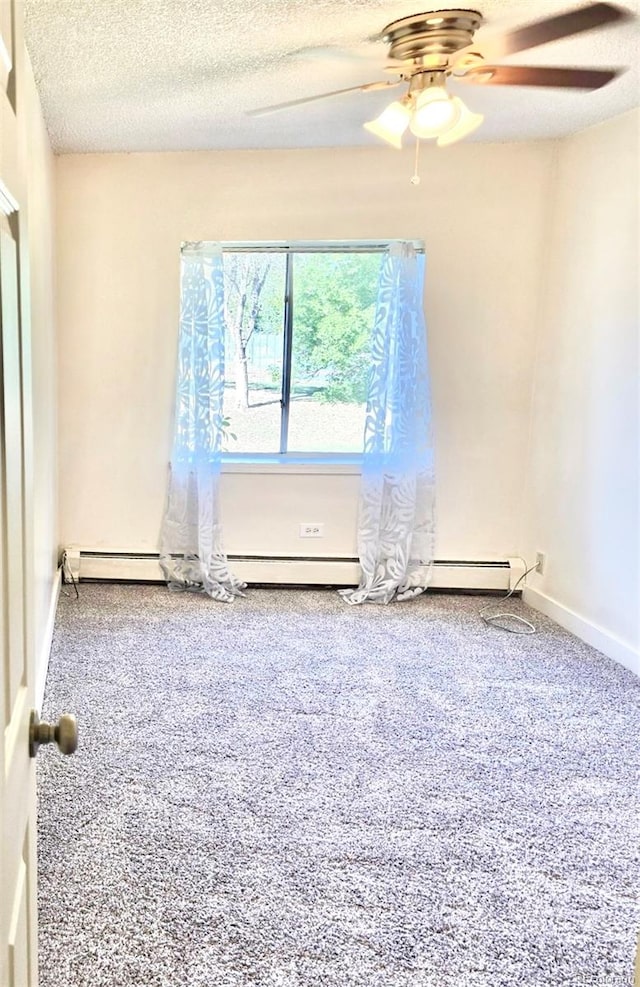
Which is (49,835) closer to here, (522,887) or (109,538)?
(522,887)

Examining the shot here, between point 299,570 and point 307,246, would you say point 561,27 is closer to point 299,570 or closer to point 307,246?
point 307,246

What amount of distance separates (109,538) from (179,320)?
1352mm

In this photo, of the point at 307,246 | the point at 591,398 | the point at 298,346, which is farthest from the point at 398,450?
the point at 307,246

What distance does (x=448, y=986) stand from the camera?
1.29 m

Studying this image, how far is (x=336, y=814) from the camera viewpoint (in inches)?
71.3

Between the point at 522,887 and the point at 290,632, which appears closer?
the point at 522,887

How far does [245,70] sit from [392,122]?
2.07ft

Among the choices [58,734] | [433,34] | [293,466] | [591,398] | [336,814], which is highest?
[433,34]

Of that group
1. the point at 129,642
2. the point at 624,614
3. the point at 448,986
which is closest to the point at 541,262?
the point at 624,614

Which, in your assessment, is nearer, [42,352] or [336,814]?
[336,814]

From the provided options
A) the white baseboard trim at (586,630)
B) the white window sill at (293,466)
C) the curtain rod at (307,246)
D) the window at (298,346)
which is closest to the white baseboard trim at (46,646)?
the white window sill at (293,466)

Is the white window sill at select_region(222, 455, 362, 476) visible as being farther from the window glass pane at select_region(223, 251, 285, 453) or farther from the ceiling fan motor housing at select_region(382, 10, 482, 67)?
the ceiling fan motor housing at select_region(382, 10, 482, 67)

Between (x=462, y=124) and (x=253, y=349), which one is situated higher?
(x=462, y=124)

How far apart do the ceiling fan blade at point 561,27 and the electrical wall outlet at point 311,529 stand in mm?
2476
